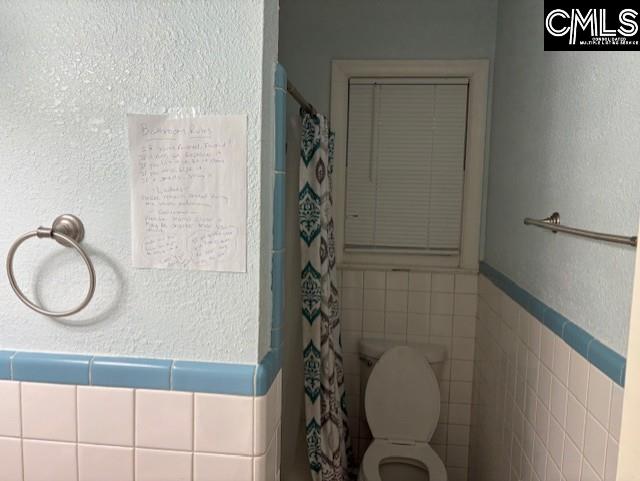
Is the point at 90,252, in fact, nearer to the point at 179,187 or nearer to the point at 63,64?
the point at 179,187

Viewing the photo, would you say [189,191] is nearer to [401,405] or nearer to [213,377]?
[213,377]

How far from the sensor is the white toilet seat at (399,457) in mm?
2092

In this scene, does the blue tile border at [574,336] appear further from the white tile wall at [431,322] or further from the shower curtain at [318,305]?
the shower curtain at [318,305]

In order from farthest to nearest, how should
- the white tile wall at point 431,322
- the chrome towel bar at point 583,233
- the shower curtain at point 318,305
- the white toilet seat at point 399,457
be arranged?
the white tile wall at point 431,322 < the white toilet seat at point 399,457 < the shower curtain at point 318,305 < the chrome towel bar at point 583,233

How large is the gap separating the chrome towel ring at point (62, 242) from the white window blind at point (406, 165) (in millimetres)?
1609

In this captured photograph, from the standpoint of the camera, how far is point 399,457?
7.37ft

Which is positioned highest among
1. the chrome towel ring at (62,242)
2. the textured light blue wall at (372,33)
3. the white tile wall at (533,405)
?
the textured light blue wall at (372,33)

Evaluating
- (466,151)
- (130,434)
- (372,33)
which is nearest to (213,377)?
(130,434)

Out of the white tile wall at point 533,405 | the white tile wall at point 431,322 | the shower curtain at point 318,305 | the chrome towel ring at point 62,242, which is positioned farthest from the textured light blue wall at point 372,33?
the chrome towel ring at point 62,242

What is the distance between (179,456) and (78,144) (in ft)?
2.41

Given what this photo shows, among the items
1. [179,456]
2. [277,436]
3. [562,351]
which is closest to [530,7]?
[562,351]

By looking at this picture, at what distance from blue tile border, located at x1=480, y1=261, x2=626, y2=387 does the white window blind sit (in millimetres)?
673

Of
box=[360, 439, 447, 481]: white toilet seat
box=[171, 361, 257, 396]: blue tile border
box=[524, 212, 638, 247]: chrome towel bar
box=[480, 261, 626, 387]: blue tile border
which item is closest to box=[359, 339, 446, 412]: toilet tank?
box=[360, 439, 447, 481]: white toilet seat

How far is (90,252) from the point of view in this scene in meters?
1.15
